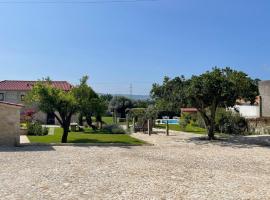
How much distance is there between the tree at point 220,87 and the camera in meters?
26.5

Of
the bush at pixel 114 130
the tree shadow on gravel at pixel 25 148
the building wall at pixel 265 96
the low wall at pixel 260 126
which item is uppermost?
the building wall at pixel 265 96

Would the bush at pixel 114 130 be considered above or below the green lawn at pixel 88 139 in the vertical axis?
above

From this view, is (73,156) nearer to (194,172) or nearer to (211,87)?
(194,172)

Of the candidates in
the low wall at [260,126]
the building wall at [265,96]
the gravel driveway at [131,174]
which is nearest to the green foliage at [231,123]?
the low wall at [260,126]

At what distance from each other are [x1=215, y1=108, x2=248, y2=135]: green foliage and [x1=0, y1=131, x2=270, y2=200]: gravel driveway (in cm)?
1534

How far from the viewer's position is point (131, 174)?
531 inches

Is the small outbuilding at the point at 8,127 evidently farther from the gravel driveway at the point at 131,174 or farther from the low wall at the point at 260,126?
the low wall at the point at 260,126

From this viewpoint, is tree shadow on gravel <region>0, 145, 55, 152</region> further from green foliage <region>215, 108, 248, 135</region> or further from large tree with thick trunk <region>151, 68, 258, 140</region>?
green foliage <region>215, 108, 248, 135</region>

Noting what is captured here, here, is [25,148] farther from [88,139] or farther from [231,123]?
[231,123]

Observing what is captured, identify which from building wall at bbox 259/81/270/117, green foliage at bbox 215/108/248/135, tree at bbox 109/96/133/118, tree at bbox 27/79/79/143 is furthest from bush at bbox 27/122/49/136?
tree at bbox 109/96/133/118

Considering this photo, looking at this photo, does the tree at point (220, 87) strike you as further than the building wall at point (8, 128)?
Yes

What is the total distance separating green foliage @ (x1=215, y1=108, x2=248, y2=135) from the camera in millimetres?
36219

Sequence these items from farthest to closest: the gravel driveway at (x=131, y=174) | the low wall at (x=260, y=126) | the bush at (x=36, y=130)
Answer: the low wall at (x=260, y=126)
the bush at (x=36, y=130)
the gravel driveway at (x=131, y=174)

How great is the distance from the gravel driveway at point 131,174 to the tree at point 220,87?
21.2ft
